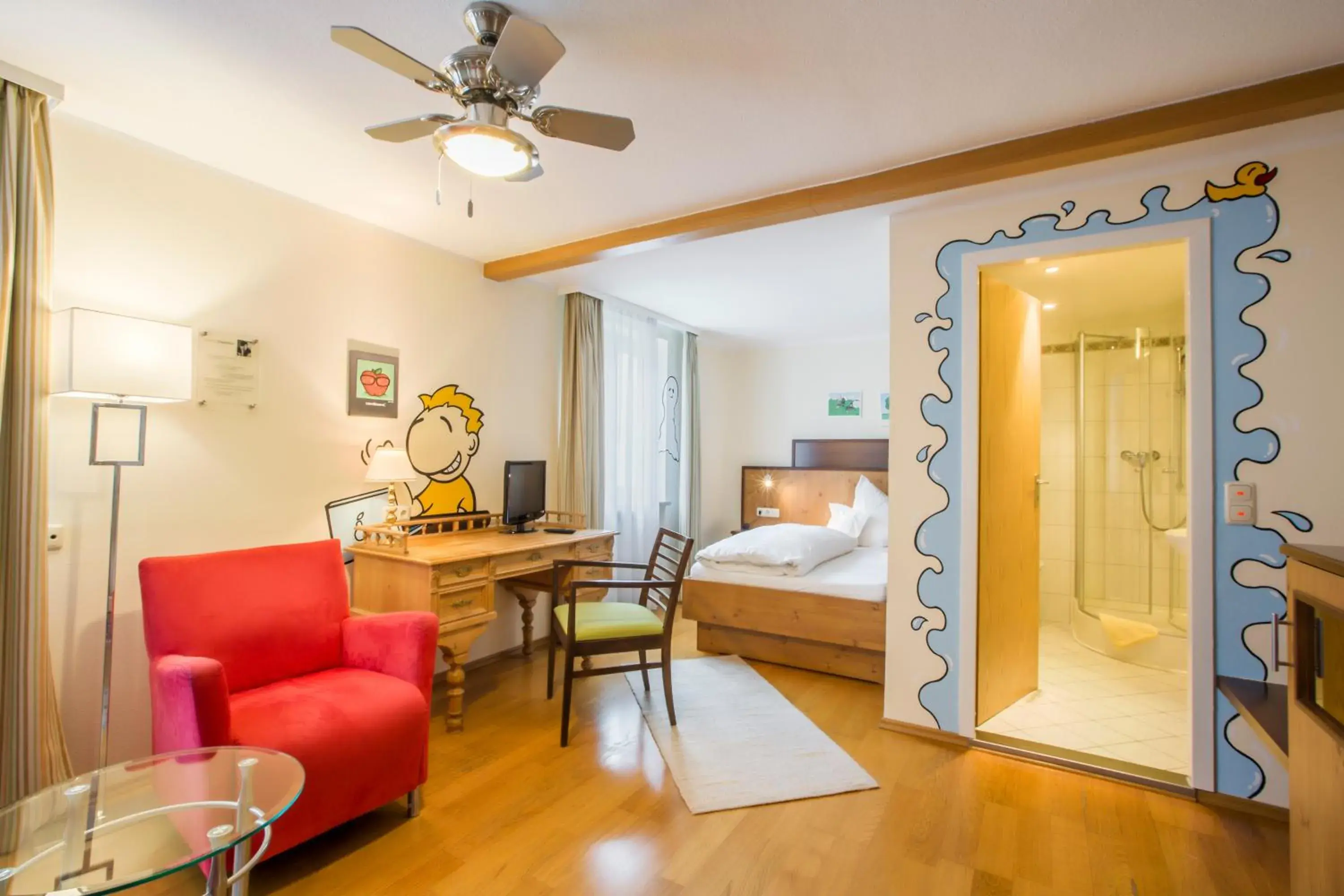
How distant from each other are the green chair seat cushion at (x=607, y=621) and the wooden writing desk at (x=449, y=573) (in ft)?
1.00

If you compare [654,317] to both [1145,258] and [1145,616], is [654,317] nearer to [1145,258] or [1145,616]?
[1145,258]

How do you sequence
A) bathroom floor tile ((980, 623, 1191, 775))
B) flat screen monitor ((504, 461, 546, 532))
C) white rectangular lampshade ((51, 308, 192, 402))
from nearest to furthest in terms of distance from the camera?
1. white rectangular lampshade ((51, 308, 192, 402))
2. bathroom floor tile ((980, 623, 1191, 775))
3. flat screen monitor ((504, 461, 546, 532))

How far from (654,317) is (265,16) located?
3.62 meters

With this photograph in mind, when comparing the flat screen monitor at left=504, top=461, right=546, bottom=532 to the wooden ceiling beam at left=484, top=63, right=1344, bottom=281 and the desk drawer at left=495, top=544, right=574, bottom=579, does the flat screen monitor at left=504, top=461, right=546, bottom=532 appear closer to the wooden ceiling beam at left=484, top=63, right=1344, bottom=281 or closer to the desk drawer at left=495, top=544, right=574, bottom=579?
the desk drawer at left=495, top=544, right=574, bottom=579

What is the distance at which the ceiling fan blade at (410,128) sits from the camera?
1.74m

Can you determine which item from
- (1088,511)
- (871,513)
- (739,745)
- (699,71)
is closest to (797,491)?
(871,513)

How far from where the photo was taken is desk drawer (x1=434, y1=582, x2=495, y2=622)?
2844mm

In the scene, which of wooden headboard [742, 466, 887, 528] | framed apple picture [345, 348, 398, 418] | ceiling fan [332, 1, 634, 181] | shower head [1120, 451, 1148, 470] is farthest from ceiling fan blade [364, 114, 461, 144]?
shower head [1120, 451, 1148, 470]

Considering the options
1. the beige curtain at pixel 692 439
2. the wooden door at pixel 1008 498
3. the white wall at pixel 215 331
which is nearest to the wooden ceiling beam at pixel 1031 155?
the wooden door at pixel 1008 498

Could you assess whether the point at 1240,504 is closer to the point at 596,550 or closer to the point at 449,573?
the point at 596,550

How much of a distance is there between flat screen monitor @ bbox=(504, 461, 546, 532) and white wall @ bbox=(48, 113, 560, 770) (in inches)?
22.9

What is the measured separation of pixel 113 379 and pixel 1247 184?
4.05 meters

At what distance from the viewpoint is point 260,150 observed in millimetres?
2504

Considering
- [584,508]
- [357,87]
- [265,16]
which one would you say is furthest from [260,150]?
[584,508]
